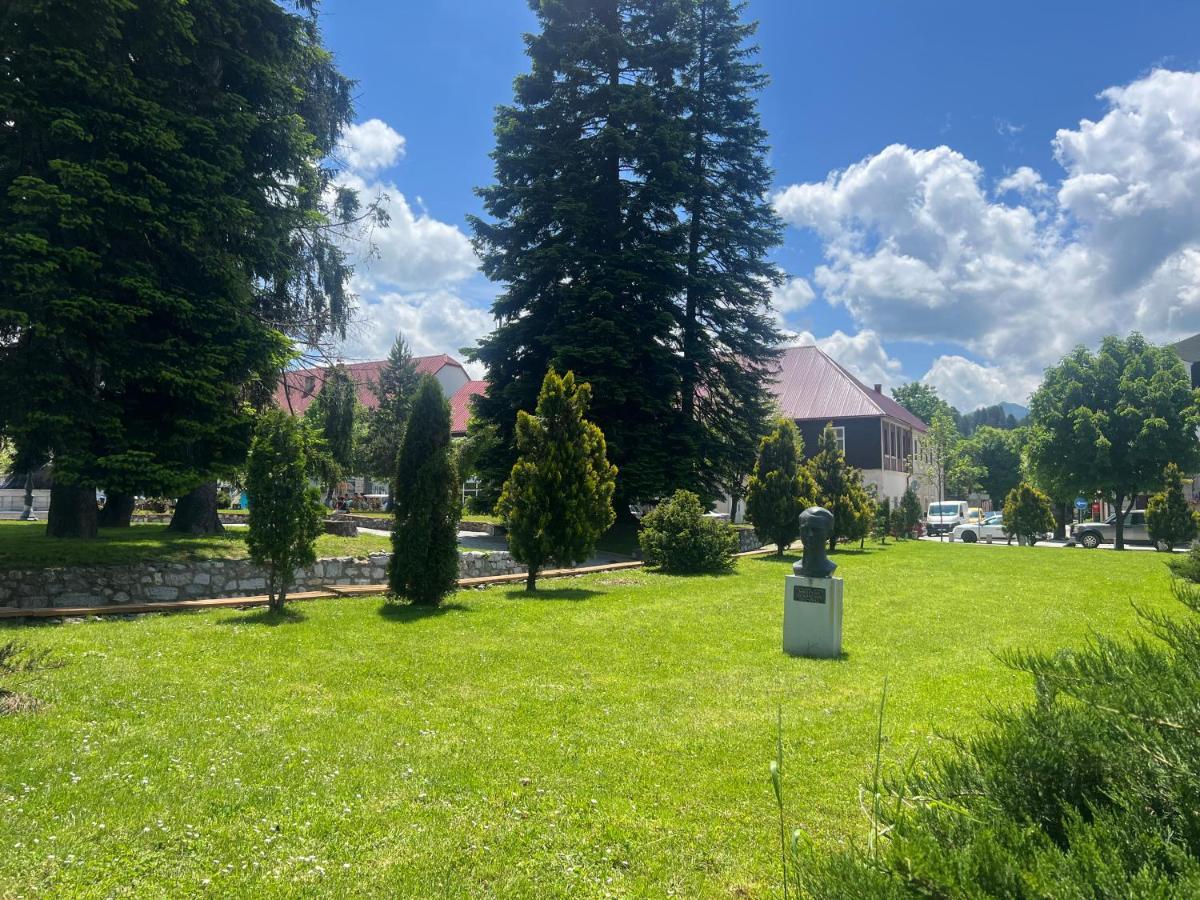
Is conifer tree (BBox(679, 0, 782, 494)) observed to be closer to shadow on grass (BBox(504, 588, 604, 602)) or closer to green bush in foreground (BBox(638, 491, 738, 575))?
green bush in foreground (BBox(638, 491, 738, 575))

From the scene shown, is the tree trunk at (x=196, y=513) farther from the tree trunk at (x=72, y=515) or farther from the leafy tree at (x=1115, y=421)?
the leafy tree at (x=1115, y=421)

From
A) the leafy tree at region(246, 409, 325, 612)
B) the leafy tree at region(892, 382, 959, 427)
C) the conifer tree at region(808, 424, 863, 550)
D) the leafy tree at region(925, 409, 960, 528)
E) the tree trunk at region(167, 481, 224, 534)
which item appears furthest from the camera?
the leafy tree at region(892, 382, 959, 427)

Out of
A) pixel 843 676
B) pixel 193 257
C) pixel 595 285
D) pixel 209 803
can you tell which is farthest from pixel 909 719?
pixel 595 285

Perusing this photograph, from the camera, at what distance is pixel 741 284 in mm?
24812

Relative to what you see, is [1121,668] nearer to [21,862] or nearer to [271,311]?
[21,862]

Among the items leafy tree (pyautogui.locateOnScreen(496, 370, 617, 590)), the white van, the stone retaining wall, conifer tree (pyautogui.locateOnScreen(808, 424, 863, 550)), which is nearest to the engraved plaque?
leafy tree (pyautogui.locateOnScreen(496, 370, 617, 590))

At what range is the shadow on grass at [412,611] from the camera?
33.0ft

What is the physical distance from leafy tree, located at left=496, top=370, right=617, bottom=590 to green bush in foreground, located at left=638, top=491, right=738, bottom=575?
3410mm

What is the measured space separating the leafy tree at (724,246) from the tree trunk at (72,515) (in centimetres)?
1568

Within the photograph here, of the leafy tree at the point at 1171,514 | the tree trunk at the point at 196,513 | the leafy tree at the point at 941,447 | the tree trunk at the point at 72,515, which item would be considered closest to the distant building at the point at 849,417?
the leafy tree at the point at 941,447

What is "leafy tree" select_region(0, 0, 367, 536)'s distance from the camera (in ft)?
36.2

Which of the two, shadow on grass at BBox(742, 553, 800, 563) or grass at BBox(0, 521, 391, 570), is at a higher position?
grass at BBox(0, 521, 391, 570)

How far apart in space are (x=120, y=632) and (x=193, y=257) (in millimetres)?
7269

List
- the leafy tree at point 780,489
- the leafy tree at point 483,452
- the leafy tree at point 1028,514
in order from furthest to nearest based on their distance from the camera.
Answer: the leafy tree at point 1028,514 < the leafy tree at point 483,452 < the leafy tree at point 780,489
